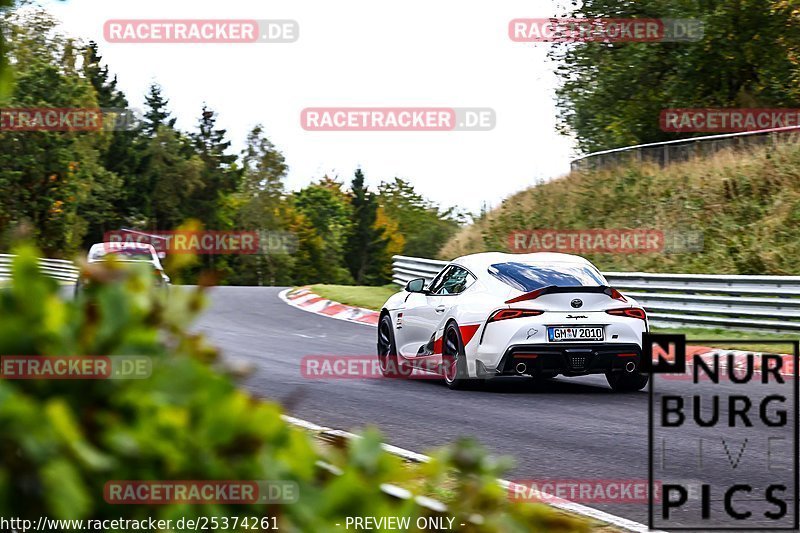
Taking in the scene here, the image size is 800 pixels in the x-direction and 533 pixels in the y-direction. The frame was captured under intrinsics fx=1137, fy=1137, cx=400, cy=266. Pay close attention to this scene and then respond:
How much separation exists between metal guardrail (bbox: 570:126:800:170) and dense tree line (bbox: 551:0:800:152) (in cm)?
458

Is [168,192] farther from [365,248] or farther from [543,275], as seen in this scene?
[543,275]

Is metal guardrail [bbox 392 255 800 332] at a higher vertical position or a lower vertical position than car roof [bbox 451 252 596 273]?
lower

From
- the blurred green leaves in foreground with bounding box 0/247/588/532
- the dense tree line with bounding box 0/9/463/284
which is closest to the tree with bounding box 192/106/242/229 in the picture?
the dense tree line with bounding box 0/9/463/284

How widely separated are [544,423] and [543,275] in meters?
2.46

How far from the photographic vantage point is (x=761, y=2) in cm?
3378

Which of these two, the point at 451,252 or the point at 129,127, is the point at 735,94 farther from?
the point at 129,127

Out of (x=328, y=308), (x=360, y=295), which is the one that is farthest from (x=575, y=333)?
(x=360, y=295)

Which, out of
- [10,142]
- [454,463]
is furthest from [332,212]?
[454,463]

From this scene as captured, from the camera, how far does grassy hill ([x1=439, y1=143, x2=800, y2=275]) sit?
24531mm

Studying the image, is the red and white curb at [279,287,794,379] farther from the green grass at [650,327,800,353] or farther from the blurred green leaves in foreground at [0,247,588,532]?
the blurred green leaves in foreground at [0,247,588,532]

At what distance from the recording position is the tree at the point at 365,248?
439ft

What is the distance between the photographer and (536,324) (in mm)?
11375

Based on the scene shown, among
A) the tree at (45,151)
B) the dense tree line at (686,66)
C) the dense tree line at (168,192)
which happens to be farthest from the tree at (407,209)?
the dense tree line at (686,66)

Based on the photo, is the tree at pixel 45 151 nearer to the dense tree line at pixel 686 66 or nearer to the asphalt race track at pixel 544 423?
the dense tree line at pixel 686 66
